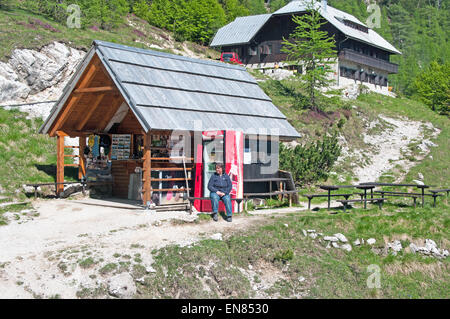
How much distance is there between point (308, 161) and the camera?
2559cm

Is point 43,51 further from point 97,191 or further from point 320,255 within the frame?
point 320,255

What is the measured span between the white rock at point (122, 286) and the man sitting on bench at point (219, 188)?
15.8 feet

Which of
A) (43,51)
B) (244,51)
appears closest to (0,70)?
(43,51)

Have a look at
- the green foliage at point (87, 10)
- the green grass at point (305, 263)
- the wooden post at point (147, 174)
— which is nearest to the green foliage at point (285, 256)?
the green grass at point (305, 263)

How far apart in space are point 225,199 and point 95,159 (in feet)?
24.4

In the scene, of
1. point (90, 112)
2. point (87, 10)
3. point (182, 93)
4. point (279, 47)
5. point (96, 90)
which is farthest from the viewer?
point (279, 47)

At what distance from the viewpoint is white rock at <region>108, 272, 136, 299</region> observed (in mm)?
11453

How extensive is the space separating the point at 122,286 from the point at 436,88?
5748 cm

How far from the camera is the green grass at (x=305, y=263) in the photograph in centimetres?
A: 1236

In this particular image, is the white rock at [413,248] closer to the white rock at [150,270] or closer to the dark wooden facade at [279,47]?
the white rock at [150,270]

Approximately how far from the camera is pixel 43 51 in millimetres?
31812

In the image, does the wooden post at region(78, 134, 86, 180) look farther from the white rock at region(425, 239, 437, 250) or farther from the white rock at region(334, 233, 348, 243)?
the white rock at region(425, 239, 437, 250)

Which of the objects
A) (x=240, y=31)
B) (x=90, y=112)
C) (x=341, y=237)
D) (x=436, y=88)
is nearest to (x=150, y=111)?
(x=90, y=112)

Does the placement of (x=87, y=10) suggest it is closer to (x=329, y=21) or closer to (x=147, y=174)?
(x=329, y=21)
